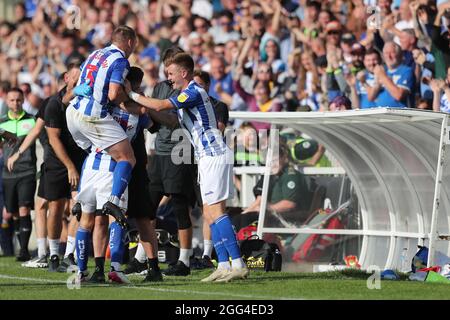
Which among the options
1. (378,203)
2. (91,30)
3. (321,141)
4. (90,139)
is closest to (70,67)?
(90,139)

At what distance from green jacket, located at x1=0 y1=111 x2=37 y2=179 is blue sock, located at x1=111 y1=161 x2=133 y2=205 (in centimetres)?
513

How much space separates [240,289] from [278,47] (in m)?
8.28

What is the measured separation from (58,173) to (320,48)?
507cm

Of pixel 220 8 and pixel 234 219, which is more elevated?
pixel 220 8

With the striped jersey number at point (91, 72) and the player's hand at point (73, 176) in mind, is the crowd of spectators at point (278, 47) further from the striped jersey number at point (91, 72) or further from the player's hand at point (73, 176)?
the striped jersey number at point (91, 72)

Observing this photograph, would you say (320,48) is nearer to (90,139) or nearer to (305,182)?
(305,182)

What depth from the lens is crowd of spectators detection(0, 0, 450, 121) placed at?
14.1 m

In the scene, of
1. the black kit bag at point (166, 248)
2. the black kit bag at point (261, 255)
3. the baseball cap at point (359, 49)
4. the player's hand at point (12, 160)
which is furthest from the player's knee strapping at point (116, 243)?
the baseball cap at point (359, 49)

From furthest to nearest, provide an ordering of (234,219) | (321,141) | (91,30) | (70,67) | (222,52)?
(91,30) → (222,52) → (234,219) → (321,141) → (70,67)

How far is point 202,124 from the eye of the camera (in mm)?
9938

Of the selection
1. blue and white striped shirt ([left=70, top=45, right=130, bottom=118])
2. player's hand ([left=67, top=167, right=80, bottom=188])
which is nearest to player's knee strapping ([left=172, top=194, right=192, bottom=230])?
player's hand ([left=67, top=167, right=80, bottom=188])

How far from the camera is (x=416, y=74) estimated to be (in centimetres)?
1420

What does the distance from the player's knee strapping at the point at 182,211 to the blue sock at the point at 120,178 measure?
203 cm

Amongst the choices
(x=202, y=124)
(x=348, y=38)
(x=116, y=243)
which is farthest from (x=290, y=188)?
(x=116, y=243)
